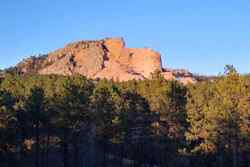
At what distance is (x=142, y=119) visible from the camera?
57969mm

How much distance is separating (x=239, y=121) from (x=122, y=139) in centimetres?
1400

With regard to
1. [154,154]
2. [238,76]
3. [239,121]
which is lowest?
[154,154]

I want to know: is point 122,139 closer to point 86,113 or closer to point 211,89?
point 86,113

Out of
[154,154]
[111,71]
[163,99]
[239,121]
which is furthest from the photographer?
[111,71]

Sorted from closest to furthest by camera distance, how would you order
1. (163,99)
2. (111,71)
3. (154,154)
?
(163,99) < (154,154) < (111,71)

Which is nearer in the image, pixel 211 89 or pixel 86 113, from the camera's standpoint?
pixel 86 113

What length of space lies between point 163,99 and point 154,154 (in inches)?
488

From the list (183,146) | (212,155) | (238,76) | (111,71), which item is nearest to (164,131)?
(183,146)

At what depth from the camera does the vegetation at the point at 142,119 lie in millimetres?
48156

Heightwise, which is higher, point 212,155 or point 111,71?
point 111,71

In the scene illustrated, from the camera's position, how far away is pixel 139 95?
190 ft

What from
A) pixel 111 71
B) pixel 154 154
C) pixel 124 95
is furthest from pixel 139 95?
pixel 111 71

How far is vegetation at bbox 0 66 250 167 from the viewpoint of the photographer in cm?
4816

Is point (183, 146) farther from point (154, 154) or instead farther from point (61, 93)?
point (61, 93)
